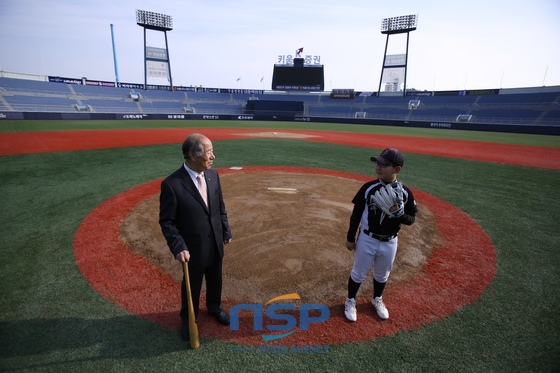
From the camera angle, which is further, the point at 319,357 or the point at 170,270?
the point at 170,270

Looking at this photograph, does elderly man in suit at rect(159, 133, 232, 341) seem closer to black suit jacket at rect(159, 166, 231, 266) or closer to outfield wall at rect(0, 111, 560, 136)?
black suit jacket at rect(159, 166, 231, 266)

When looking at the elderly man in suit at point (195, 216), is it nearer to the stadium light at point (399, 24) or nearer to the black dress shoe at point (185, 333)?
the black dress shoe at point (185, 333)

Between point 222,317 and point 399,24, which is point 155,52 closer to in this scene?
point 399,24

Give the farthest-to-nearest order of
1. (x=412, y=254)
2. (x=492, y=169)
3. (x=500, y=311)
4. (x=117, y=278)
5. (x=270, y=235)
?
1. (x=492, y=169)
2. (x=270, y=235)
3. (x=412, y=254)
4. (x=117, y=278)
5. (x=500, y=311)

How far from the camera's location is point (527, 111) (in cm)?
3844

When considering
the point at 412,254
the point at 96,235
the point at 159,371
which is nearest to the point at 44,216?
the point at 96,235

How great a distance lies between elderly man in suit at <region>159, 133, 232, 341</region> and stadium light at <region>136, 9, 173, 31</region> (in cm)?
6326

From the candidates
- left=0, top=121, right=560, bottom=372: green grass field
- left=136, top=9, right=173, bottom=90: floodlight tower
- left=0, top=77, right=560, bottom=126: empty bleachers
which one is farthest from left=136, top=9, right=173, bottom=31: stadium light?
left=0, top=121, right=560, bottom=372: green grass field

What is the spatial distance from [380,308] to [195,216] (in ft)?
8.57

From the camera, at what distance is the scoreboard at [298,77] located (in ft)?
182

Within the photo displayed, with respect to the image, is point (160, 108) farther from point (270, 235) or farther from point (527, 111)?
point (527, 111)

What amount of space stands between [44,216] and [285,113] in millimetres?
53347

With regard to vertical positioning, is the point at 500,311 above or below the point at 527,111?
below

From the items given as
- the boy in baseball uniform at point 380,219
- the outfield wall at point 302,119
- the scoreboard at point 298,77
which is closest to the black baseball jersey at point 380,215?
the boy in baseball uniform at point 380,219
